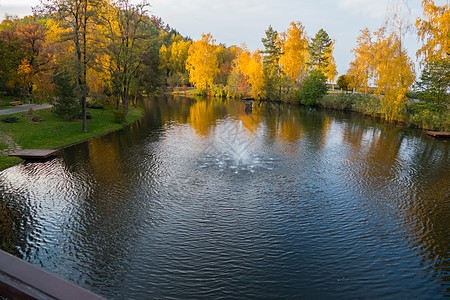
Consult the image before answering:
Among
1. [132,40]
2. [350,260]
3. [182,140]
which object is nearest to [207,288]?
[350,260]

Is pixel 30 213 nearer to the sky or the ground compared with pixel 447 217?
nearer to the ground

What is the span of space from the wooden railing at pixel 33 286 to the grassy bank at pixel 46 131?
19.8 metres

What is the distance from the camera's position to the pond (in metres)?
9.24

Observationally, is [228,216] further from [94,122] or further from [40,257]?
[94,122]

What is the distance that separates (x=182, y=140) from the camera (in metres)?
27.4

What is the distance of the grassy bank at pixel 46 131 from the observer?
74.9 ft

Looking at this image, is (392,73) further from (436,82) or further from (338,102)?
(338,102)

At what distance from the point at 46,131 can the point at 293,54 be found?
60399 mm

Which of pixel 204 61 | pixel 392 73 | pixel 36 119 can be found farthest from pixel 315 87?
pixel 36 119

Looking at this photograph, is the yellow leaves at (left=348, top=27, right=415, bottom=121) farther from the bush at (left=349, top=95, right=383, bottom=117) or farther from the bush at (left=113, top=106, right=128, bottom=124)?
the bush at (left=113, top=106, right=128, bottom=124)

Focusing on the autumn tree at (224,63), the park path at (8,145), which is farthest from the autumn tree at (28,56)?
the autumn tree at (224,63)

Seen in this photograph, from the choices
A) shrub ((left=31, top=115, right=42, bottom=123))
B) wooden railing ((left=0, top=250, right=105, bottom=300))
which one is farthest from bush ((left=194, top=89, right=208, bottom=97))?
wooden railing ((left=0, top=250, right=105, bottom=300))

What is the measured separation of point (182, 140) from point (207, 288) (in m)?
19.6

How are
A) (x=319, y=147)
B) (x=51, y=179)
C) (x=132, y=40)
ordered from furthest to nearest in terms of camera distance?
1. (x=132, y=40)
2. (x=319, y=147)
3. (x=51, y=179)
